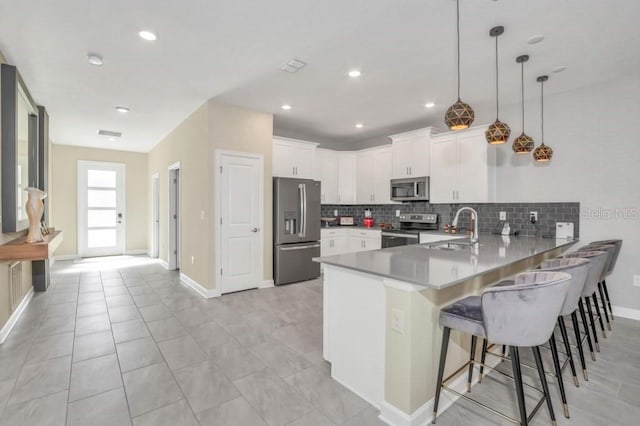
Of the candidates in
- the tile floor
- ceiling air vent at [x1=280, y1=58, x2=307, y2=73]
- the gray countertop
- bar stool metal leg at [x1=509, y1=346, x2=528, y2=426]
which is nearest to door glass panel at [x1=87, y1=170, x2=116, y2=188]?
the tile floor

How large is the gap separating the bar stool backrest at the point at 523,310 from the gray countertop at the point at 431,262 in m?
0.21

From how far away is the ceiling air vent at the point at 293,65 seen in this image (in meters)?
3.25

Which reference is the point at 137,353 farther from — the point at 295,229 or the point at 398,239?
the point at 398,239

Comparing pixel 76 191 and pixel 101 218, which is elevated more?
pixel 76 191

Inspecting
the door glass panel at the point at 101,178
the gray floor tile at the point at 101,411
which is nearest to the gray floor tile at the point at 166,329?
the gray floor tile at the point at 101,411

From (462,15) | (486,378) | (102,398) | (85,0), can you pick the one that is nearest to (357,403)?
(486,378)

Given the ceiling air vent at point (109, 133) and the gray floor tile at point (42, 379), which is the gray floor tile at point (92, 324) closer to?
the gray floor tile at point (42, 379)

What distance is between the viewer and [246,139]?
475 cm

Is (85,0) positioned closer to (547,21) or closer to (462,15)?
(462,15)

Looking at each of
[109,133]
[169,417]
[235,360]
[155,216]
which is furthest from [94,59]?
[155,216]

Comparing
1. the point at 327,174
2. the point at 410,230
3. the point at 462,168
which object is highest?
the point at 327,174

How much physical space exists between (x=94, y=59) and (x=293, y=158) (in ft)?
9.84

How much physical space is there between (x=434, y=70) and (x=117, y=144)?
7.21 m

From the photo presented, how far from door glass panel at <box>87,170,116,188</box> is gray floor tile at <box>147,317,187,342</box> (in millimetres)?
6066
